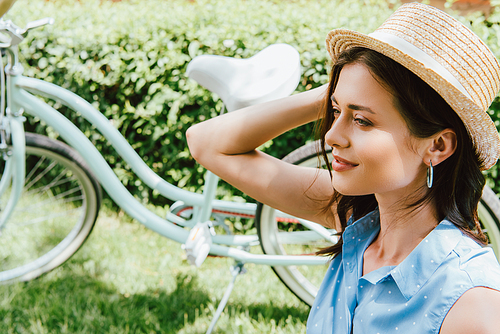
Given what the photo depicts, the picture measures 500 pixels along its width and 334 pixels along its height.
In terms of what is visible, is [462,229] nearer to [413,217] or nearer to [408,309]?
[413,217]

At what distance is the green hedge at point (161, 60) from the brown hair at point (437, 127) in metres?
1.97

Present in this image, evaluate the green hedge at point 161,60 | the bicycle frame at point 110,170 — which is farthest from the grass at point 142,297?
the green hedge at point 161,60

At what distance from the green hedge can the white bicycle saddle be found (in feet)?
3.59

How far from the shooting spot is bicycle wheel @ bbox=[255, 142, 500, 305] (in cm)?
203

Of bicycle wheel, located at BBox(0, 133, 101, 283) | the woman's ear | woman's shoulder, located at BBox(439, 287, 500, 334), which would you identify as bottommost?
bicycle wheel, located at BBox(0, 133, 101, 283)

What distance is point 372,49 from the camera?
104 cm

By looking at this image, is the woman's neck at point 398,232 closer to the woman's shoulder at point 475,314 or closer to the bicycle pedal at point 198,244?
the woman's shoulder at point 475,314

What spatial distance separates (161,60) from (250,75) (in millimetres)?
1572

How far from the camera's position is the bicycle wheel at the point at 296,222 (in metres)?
2.03

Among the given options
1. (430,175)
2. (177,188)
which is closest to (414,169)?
(430,175)

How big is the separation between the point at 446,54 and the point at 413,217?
0.45m

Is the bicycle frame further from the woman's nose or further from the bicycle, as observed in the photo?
the woman's nose

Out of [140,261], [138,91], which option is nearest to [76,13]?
[138,91]

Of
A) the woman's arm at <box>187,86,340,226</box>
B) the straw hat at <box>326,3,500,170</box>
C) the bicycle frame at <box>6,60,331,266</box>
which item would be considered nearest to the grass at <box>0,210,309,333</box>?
the bicycle frame at <box>6,60,331,266</box>
